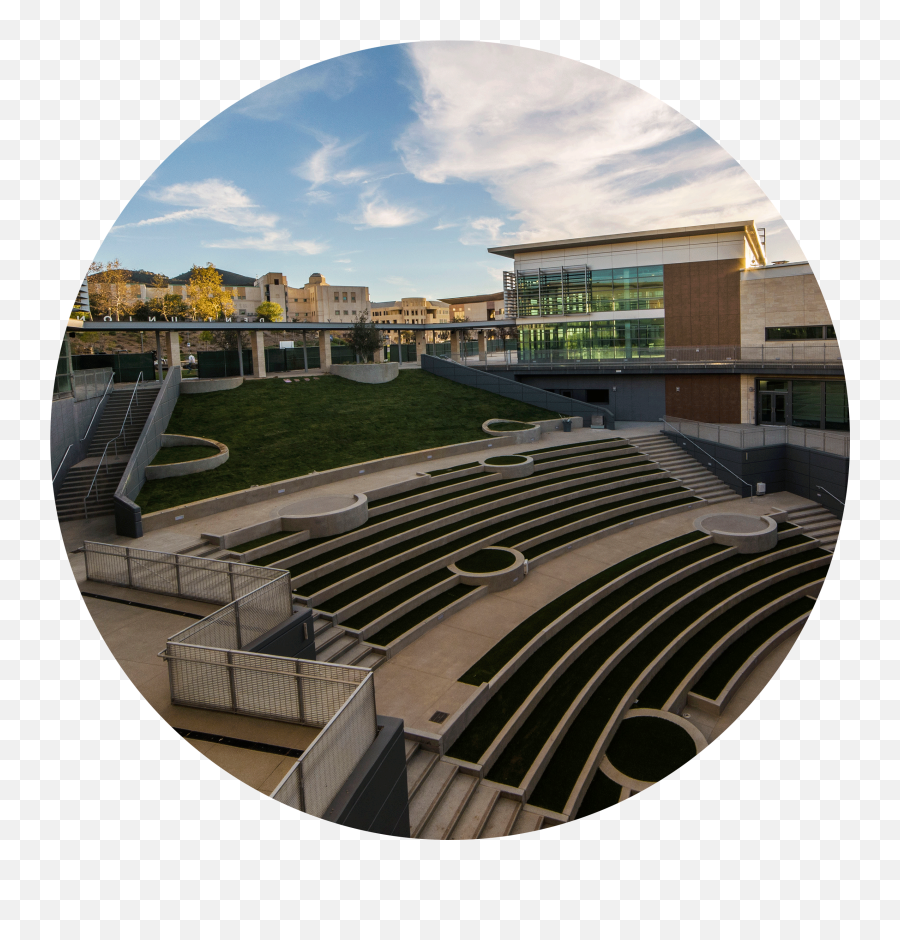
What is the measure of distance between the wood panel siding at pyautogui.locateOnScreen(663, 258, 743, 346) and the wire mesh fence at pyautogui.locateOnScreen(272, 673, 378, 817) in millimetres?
34338

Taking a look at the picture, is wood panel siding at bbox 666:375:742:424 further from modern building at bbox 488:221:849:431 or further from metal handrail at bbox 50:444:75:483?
metal handrail at bbox 50:444:75:483

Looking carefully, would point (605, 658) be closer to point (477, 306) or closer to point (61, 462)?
point (61, 462)

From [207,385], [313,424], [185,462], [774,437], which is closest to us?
[185,462]

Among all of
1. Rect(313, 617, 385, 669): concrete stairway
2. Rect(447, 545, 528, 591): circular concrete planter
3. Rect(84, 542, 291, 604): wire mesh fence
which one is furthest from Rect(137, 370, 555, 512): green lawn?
Rect(447, 545, 528, 591): circular concrete planter

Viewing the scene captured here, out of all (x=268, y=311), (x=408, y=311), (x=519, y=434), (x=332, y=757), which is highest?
(x=408, y=311)

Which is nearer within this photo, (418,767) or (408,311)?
(418,767)

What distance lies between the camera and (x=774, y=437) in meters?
25.5

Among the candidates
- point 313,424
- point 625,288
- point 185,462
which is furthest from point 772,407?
point 185,462

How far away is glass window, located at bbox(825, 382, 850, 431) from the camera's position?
29000mm

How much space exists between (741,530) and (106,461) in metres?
20.0

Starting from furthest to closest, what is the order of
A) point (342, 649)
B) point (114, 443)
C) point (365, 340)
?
point (365, 340)
point (114, 443)
point (342, 649)

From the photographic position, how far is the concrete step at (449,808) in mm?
8328

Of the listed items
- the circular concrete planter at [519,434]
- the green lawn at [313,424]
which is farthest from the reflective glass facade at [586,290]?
the circular concrete planter at [519,434]

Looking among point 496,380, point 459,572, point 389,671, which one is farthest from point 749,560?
point 496,380
